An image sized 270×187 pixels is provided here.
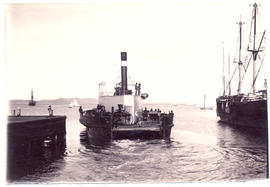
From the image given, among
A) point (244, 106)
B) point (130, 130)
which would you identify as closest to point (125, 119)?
point (130, 130)

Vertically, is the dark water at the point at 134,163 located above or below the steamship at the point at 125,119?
below

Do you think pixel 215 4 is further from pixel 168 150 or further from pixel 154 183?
pixel 168 150

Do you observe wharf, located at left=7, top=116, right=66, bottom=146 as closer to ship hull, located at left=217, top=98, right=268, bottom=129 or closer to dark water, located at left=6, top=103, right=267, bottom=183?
dark water, located at left=6, top=103, right=267, bottom=183

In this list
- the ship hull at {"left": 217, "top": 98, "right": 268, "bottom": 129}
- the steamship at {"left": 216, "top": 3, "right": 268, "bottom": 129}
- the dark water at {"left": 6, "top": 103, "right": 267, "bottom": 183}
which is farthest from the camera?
the ship hull at {"left": 217, "top": 98, "right": 268, "bottom": 129}

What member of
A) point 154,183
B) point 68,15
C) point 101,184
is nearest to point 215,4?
point 68,15

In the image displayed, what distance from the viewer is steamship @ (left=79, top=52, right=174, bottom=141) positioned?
479 inches

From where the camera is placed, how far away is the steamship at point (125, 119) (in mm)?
12172

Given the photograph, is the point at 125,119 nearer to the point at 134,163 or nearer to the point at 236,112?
the point at 134,163

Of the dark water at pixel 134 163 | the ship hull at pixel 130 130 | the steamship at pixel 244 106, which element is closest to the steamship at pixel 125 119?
the ship hull at pixel 130 130

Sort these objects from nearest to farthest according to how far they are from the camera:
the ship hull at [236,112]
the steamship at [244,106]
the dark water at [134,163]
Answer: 1. the dark water at [134,163]
2. the steamship at [244,106]
3. the ship hull at [236,112]

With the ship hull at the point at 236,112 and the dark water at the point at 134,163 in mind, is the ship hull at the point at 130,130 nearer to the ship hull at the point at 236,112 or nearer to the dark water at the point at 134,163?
the dark water at the point at 134,163

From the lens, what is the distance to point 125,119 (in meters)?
13.0

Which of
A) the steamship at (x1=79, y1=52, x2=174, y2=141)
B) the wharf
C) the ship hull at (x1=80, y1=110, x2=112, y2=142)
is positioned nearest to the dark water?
the wharf

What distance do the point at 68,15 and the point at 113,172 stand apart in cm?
382
